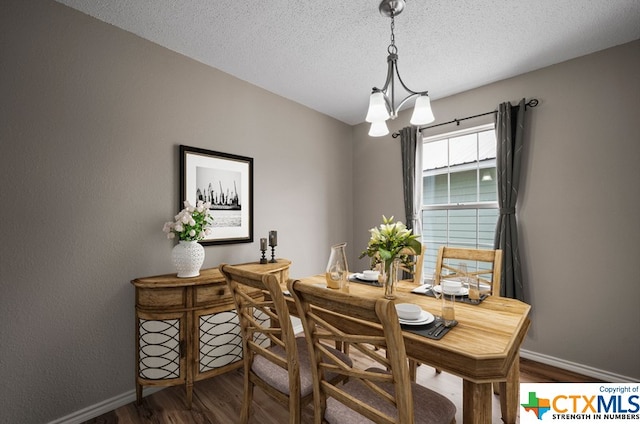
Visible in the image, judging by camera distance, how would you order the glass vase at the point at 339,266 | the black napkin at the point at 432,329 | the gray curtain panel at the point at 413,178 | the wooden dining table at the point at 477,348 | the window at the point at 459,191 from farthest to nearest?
the gray curtain panel at the point at 413,178 → the window at the point at 459,191 → the glass vase at the point at 339,266 → the black napkin at the point at 432,329 → the wooden dining table at the point at 477,348

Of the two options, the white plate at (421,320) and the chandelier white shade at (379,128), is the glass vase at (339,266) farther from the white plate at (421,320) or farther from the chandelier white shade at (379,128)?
the chandelier white shade at (379,128)

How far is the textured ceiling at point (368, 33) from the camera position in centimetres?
182

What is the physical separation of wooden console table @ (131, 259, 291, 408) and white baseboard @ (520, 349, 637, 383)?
275cm

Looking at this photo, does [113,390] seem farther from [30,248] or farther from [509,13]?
[509,13]

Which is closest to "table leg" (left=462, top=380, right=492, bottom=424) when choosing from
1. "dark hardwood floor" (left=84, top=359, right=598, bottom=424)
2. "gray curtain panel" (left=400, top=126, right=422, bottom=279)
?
"dark hardwood floor" (left=84, top=359, right=598, bottom=424)

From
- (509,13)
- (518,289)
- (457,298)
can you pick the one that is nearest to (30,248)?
(457,298)

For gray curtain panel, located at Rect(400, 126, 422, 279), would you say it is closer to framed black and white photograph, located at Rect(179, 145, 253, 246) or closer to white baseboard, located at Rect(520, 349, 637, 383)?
white baseboard, located at Rect(520, 349, 637, 383)

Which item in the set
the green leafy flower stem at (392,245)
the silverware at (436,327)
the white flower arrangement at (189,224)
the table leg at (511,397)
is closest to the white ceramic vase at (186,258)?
the white flower arrangement at (189,224)

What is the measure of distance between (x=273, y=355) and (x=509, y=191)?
255 centimetres

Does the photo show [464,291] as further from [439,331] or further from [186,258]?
[186,258]

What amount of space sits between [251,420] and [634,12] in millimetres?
3703

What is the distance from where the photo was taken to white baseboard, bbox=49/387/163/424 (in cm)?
173

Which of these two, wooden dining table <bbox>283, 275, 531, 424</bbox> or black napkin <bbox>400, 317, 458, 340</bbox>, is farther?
black napkin <bbox>400, 317, 458, 340</bbox>

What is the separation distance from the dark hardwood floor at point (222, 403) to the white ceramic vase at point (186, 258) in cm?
88
